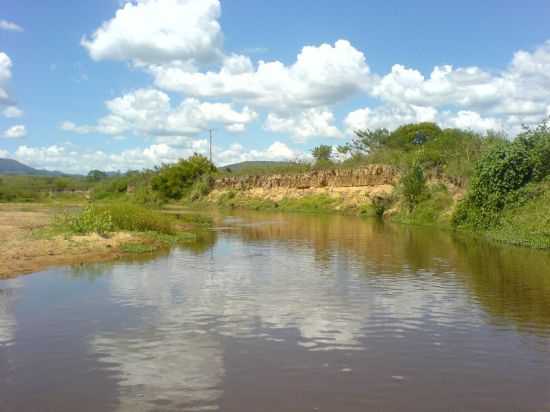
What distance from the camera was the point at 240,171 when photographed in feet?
263

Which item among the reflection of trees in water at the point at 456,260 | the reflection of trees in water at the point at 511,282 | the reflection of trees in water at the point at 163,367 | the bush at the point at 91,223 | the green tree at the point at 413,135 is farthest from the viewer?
the green tree at the point at 413,135

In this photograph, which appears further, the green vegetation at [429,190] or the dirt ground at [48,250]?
the green vegetation at [429,190]

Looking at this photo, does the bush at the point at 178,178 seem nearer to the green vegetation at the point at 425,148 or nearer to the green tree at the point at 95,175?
the green vegetation at the point at 425,148

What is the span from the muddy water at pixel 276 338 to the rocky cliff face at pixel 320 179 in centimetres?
3743

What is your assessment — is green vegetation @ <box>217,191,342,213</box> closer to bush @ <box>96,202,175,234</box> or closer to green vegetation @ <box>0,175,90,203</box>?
A: green vegetation @ <box>0,175,90,203</box>

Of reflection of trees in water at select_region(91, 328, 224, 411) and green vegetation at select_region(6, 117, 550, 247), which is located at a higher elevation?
green vegetation at select_region(6, 117, 550, 247)

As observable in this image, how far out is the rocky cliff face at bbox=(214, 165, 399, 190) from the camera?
184 ft

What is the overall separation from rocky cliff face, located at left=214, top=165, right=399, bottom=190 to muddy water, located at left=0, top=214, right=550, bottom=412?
3743cm

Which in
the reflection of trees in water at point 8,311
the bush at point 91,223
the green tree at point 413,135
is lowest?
the reflection of trees in water at point 8,311

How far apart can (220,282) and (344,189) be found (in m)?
45.4

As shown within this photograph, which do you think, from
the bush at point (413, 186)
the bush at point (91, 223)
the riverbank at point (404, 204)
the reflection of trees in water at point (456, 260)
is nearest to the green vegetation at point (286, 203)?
the riverbank at point (404, 204)

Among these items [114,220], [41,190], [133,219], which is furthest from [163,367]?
[41,190]

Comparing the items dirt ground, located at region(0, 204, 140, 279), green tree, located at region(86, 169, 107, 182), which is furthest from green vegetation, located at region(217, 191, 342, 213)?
green tree, located at region(86, 169, 107, 182)

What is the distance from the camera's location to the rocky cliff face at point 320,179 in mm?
55938
